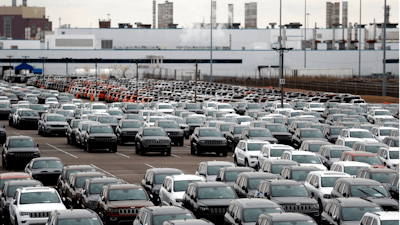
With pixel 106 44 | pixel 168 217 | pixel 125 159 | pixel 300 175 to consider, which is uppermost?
pixel 106 44

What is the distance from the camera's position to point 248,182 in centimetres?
2158

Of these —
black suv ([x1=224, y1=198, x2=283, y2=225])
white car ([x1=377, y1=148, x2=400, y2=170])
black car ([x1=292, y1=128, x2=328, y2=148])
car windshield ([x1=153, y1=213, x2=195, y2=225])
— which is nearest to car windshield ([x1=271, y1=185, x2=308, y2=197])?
black suv ([x1=224, y1=198, x2=283, y2=225])

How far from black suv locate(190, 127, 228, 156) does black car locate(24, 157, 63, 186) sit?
39.9 feet

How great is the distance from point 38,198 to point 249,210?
21.2 feet

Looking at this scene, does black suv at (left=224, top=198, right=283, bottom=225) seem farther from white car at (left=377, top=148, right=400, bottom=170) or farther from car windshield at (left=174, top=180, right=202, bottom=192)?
white car at (left=377, top=148, right=400, bottom=170)

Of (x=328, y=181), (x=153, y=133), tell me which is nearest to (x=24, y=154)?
(x=153, y=133)

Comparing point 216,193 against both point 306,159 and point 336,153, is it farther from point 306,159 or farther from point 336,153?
point 336,153

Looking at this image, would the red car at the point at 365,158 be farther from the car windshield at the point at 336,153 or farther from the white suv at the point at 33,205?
the white suv at the point at 33,205

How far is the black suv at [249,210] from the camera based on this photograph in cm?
1634

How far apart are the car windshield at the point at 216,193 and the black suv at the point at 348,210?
317 centimetres

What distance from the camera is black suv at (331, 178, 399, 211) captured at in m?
19.1

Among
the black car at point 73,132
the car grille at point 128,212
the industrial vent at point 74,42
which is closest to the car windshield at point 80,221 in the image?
the car grille at point 128,212

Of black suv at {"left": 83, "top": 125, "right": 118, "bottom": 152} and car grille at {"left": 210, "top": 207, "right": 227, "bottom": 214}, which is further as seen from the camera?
black suv at {"left": 83, "top": 125, "right": 118, "bottom": 152}

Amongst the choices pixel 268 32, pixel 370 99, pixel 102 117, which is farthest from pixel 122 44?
pixel 102 117
